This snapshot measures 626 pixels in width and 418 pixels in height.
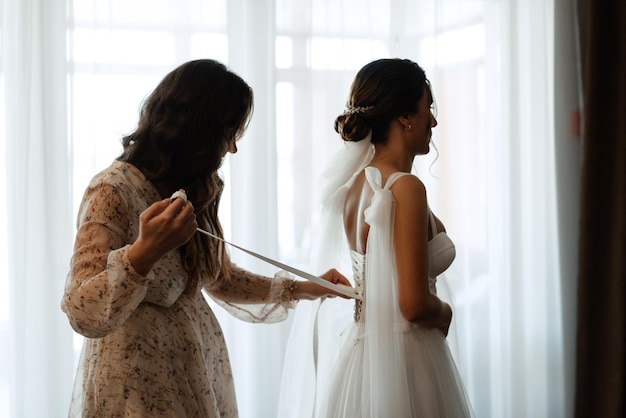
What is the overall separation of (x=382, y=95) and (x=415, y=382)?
0.70m

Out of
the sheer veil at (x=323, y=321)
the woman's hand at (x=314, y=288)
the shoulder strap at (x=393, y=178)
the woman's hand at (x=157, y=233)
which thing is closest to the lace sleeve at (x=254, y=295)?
the woman's hand at (x=314, y=288)

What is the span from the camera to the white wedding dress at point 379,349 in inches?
63.1

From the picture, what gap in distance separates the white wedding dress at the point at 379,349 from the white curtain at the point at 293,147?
1.42ft

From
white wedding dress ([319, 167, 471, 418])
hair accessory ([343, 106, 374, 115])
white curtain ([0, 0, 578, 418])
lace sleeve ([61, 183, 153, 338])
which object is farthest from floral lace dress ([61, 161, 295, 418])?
white curtain ([0, 0, 578, 418])

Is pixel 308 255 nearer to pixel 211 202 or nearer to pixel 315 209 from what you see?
pixel 315 209

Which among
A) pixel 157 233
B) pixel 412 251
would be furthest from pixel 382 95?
pixel 157 233

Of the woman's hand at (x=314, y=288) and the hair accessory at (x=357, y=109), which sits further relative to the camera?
the woman's hand at (x=314, y=288)

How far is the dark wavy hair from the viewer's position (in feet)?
4.69

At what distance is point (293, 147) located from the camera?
9.57ft

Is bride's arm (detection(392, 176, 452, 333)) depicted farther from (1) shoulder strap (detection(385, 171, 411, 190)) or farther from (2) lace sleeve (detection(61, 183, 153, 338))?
(2) lace sleeve (detection(61, 183, 153, 338))

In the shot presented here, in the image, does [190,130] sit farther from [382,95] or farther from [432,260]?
[432,260]

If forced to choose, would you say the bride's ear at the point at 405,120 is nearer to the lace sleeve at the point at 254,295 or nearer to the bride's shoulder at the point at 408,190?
the bride's shoulder at the point at 408,190

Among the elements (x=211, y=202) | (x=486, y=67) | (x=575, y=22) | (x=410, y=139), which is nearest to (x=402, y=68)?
(x=410, y=139)

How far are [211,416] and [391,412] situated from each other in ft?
1.35
